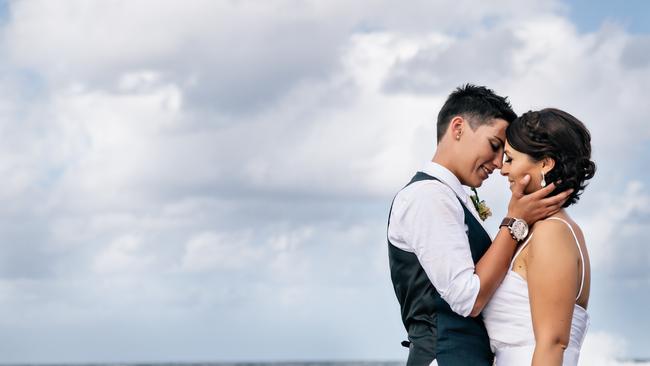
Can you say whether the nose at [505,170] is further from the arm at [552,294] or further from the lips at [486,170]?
the arm at [552,294]

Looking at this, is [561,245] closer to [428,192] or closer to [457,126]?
[428,192]

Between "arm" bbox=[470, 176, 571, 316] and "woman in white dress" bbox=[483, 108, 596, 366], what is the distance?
0.06 metres

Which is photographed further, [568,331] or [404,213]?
[404,213]

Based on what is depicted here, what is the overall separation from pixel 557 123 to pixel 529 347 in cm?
118

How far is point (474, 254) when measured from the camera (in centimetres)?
537

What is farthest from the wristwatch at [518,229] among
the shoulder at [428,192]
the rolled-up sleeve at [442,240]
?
the shoulder at [428,192]

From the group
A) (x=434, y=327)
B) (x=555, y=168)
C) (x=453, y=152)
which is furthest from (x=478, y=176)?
(x=434, y=327)

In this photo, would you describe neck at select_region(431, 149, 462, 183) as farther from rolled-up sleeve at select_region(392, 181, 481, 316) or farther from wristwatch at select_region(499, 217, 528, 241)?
wristwatch at select_region(499, 217, 528, 241)

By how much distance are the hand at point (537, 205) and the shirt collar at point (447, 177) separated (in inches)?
16.3

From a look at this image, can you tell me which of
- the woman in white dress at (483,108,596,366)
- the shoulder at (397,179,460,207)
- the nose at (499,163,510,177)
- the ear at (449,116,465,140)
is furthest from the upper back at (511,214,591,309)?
the ear at (449,116,465,140)

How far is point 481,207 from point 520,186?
640 millimetres

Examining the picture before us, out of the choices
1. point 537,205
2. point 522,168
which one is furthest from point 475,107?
point 537,205

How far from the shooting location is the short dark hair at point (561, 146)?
516 centimetres

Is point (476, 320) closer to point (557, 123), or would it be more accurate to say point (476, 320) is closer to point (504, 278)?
point (504, 278)
